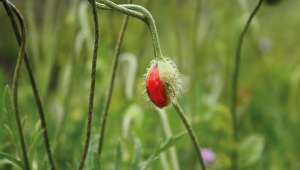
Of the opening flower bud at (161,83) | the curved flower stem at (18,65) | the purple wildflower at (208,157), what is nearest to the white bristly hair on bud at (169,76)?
the opening flower bud at (161,83)

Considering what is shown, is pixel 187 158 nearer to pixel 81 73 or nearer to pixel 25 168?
pixel 81 73

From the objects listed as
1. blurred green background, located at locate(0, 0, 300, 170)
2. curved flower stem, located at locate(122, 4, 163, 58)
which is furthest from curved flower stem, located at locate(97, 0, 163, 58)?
blurred green background, located at locate(0, 0, 300, 170)

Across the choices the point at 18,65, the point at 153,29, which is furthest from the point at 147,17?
the point at 18,65

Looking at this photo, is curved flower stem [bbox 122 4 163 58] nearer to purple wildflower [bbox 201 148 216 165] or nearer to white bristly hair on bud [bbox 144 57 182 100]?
white bristly hair on bud [bbox 144 57 182 100]

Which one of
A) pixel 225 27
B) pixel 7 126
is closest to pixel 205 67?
pixel 225 27

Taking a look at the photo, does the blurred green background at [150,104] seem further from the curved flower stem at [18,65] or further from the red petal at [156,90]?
the red petal at [156,90]

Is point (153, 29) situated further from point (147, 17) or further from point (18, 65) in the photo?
point (18, 65)
